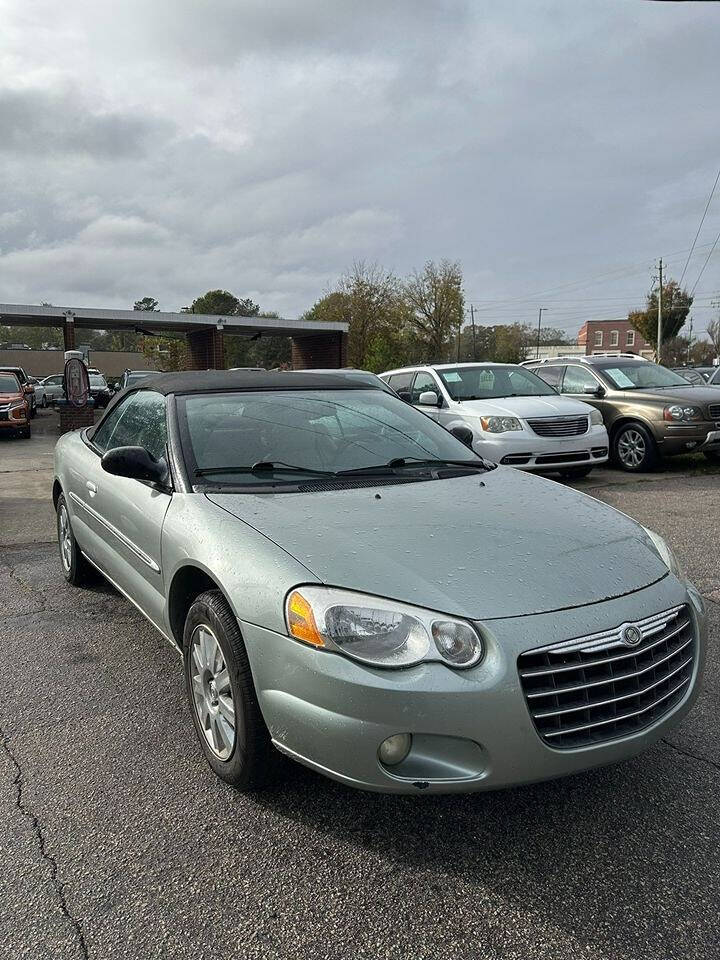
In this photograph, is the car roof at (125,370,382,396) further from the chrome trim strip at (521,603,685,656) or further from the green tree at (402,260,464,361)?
the green tree at (402,260,464,361)

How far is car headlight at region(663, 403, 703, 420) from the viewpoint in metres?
9.77

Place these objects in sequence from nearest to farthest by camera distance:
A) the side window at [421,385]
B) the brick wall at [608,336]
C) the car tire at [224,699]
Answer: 1. the car tire at [224,699]
2. the side window at [421,385]
3. the brick wall at [608,336]

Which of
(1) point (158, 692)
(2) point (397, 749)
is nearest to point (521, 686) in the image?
(2) point (397, 749)

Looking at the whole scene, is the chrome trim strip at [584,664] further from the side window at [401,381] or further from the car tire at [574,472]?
the side window at [401,381]

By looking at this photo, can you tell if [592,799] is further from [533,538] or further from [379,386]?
[379,386]

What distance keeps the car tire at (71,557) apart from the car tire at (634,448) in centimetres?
777

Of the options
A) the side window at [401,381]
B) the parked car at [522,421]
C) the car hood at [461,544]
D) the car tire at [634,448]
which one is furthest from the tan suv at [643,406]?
the car hood at [461,544]

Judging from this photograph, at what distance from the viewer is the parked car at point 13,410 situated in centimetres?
1738

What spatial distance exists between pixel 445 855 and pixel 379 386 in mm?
2705

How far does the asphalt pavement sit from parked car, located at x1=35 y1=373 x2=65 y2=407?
30124 mm

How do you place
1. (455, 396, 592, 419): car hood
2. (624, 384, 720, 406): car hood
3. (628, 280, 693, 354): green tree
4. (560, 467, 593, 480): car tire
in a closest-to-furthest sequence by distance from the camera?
(455, 396, 592, 419): car hood → (560, 467, 593, 480): car tire → (624, 384, 720, 406): car hood → (628, 280, 693, 354): green tree

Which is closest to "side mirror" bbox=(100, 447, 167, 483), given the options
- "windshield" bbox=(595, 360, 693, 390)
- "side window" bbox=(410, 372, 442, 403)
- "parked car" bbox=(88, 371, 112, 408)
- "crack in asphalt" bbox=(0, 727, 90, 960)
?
"crack in asphalt" bbox=(0, 727, 90, 960)

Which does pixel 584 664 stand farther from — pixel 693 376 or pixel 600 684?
pixel 693 376

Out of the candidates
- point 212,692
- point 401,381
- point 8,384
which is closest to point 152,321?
point 8,384
